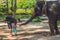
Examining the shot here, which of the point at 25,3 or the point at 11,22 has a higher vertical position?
the point at 11,22

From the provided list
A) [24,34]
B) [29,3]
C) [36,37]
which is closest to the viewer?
[36,37]

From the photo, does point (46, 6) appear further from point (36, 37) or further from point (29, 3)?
point (29, 3)

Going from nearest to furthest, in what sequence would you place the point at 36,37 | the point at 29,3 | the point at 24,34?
the point at 36,37
the point at 24,34
the point at 29,3

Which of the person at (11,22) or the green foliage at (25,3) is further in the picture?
the green foliage at (25,3)

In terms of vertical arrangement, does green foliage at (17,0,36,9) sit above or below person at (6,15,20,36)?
below

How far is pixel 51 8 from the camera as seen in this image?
10430 millimetres

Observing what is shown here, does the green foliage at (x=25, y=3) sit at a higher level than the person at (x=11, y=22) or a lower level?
lower

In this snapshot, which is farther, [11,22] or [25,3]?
[25,3]

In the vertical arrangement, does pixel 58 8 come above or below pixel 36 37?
above

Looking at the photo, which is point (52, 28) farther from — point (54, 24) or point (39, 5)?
point (39, 5)

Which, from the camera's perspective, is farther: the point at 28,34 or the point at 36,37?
the point at 28,34

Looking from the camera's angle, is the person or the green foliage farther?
the green foliage

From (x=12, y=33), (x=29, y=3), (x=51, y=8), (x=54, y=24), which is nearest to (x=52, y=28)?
(x=54, y=24)

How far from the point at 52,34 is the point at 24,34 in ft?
4.12
